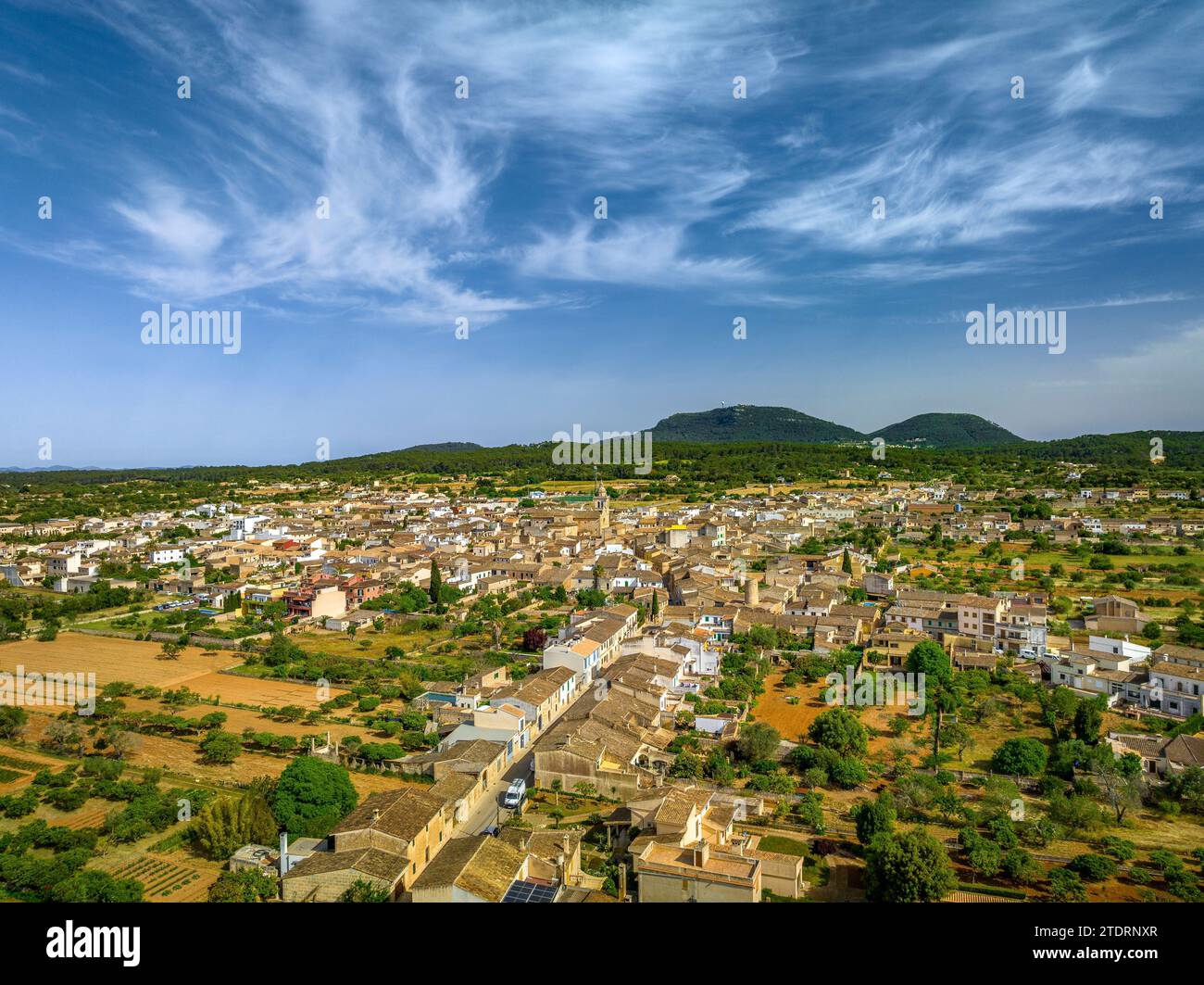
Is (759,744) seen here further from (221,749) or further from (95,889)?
(95,889)

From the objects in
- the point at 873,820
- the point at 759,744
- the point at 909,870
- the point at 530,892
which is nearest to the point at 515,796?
the point at 530,892

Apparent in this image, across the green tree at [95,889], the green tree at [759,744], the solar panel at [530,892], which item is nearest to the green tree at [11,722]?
the green tree at [95,889]

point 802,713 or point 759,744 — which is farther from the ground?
point 759,744

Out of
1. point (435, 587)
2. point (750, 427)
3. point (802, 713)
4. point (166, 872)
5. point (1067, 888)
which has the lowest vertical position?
point (166, 872)

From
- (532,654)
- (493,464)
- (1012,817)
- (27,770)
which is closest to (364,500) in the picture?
(493,464)

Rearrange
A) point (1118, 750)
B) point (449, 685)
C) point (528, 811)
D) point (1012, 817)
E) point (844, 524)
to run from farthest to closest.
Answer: point (844, 524), point (449, 685), point (1118, 750), point (528, 811), point (1012, 817)
